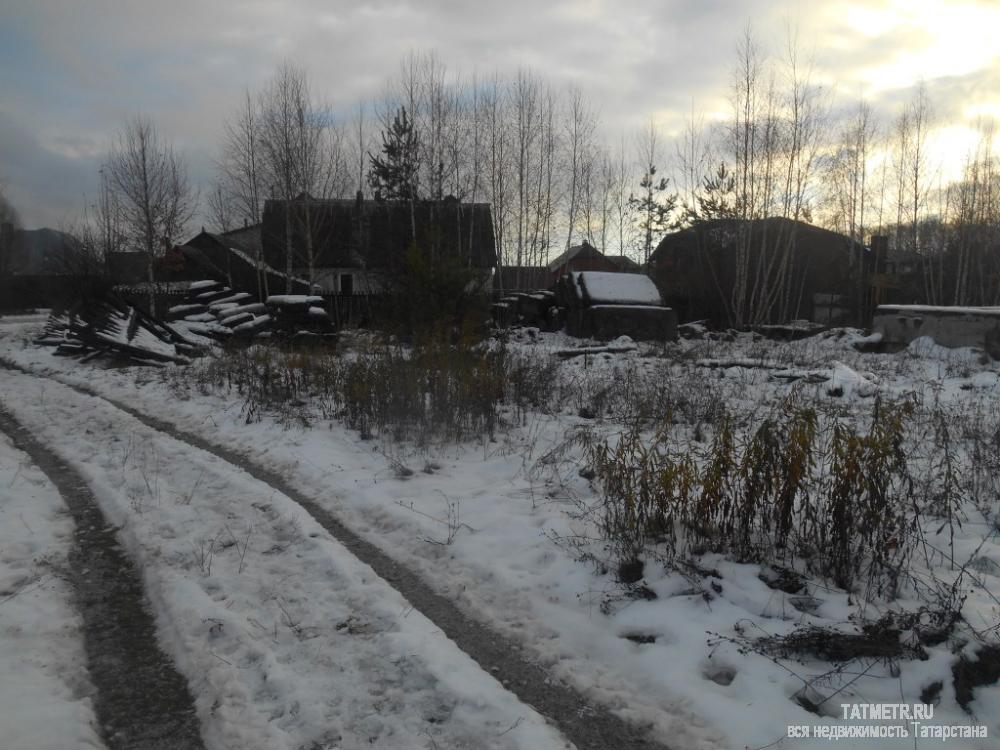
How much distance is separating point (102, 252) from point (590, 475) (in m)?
29.2

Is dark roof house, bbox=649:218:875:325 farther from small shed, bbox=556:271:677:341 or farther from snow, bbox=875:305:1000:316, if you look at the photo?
snow, bbox=875:305:1000:316

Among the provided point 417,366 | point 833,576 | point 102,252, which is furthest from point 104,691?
point 102,252

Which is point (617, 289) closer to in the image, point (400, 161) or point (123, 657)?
point (400, 161)

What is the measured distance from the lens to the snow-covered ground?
2568 mm

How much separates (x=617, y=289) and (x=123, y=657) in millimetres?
20475

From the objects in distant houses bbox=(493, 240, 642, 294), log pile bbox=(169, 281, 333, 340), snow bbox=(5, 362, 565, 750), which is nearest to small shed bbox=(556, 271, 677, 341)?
log pile bbox=(169, 281, 333, 340)

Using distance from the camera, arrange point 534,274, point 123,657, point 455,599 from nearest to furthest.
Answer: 1. point 123,657
2. point 455,599
3. point 534,274

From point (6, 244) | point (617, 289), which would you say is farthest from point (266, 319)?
point (6, 244)

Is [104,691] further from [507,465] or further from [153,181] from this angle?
[153,181]

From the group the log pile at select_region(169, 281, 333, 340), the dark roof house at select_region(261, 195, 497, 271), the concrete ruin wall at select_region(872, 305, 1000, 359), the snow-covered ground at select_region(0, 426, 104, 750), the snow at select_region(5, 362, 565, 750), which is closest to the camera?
the snow-covered ground at select_region(0, 426, 104, 750)

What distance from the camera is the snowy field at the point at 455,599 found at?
276 cm

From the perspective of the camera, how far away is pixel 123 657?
3168 millimetres

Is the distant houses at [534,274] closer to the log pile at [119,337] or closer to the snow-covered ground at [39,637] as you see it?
the log pile at [119,337]

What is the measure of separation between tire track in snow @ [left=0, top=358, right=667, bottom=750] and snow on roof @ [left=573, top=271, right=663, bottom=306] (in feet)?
58.0
